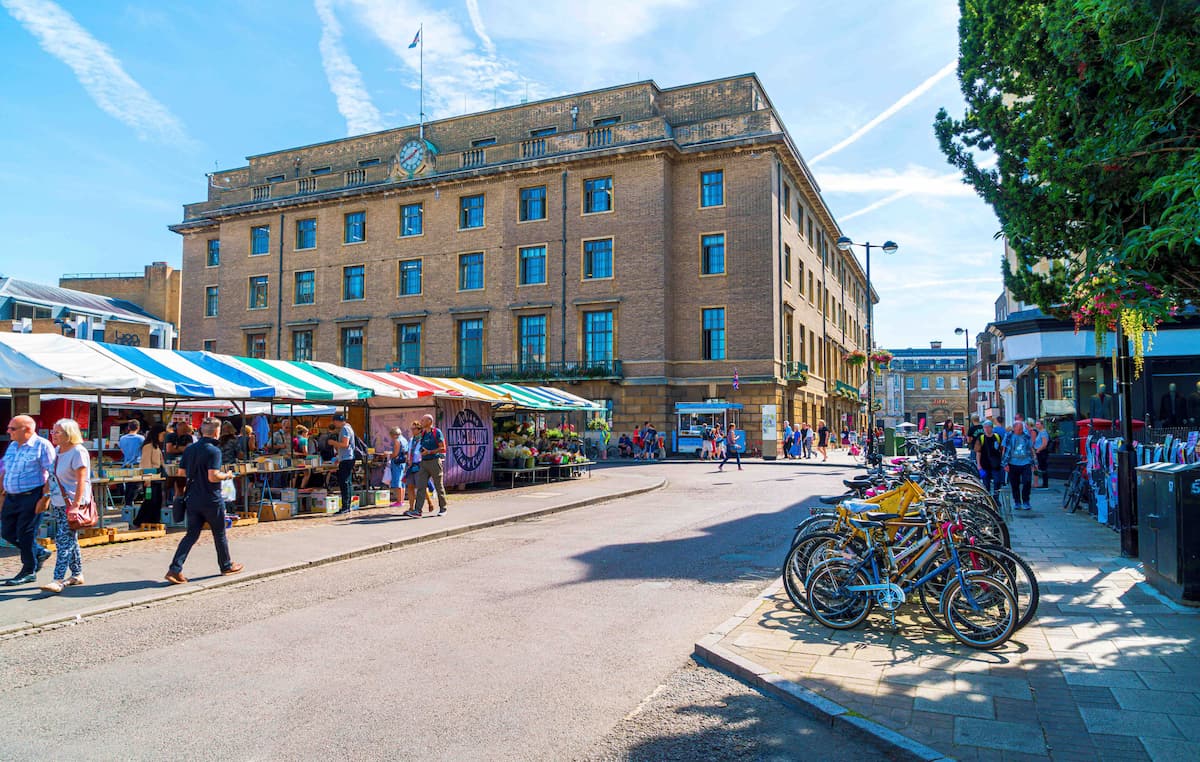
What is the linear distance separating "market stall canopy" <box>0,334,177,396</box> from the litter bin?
504 inches

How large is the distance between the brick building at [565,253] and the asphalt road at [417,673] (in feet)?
96.2

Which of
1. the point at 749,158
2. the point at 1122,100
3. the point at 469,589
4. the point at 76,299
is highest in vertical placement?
the point at 749,158

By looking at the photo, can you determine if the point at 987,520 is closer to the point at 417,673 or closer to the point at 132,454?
the point at 417,673

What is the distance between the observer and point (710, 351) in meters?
38.9

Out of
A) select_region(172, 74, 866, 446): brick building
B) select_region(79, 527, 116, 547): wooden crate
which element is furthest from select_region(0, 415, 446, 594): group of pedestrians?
select_region(172, 74, 866, 446): brick building

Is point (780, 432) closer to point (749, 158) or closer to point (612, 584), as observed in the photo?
point (749, 158)

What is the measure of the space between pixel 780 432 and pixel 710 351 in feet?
17.1

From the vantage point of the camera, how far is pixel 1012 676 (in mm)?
5238

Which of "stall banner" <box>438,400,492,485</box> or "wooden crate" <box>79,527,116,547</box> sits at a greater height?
"stall banner" <box>438,400,492,485</box>

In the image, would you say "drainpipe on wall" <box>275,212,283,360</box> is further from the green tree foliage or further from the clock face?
the green tree foliage

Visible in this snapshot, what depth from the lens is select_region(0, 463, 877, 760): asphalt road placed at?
4.32m

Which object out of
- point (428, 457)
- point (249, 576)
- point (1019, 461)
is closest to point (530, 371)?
point (428, 457)

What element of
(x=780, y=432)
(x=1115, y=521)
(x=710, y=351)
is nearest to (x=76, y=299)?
(x=710, y=351)

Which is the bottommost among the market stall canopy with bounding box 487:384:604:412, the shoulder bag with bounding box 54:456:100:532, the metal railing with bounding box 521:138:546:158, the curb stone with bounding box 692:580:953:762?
A: the curb stone with bounding box 692:580:953:762
